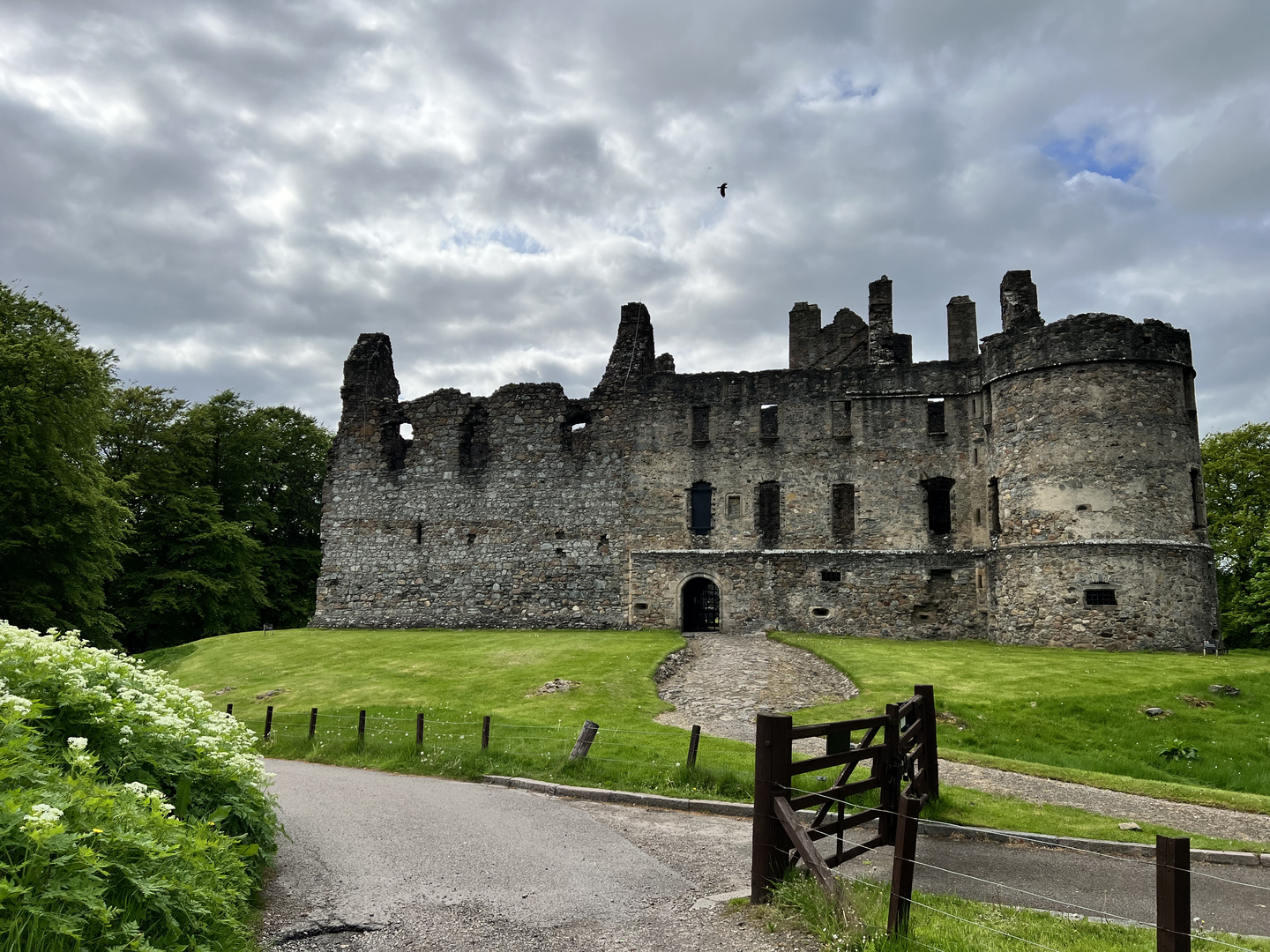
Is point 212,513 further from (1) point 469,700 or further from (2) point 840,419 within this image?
(2) point 840,419

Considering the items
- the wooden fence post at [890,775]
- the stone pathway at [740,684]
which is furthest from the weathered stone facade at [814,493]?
the wooden fence post at [890,775]

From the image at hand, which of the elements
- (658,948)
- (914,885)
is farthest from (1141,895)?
(658,948)

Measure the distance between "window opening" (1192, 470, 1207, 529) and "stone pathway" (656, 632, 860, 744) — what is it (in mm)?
12985

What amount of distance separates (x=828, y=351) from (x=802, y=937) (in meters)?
32.9

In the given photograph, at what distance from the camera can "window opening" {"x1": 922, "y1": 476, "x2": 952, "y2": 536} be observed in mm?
30375

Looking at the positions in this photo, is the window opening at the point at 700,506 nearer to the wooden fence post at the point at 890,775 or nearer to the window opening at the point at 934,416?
the window opening at the point at 934,416

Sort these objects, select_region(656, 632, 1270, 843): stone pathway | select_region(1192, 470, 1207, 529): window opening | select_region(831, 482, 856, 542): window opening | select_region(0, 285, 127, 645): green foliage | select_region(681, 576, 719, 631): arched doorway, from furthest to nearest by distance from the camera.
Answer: select_region(681, 576, 719, 631): arched doorway, select_region(831, 482, 856, 542): window opening, select_region(0, 285, 127, 645): green foliage, select_region(1192, 470, 1207, 529): window opening, select_region(656, 632, 1270, 843): stone pathway

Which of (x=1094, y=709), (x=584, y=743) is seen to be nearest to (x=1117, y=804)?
(x=1094, y=709)

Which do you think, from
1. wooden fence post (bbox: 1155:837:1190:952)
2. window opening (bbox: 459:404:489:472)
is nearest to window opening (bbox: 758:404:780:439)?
window opening (bbox: 459:404:489:472)

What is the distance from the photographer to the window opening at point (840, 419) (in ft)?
103

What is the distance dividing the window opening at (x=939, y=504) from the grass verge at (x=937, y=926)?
2460 cm

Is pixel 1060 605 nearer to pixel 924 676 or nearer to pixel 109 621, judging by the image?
pixel 924 676

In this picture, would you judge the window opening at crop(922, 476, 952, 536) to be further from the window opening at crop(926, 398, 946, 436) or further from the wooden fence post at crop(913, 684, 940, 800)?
the wooden fence post at crop(913, 684, 940, 800)

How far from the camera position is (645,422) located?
3372 centimetres
